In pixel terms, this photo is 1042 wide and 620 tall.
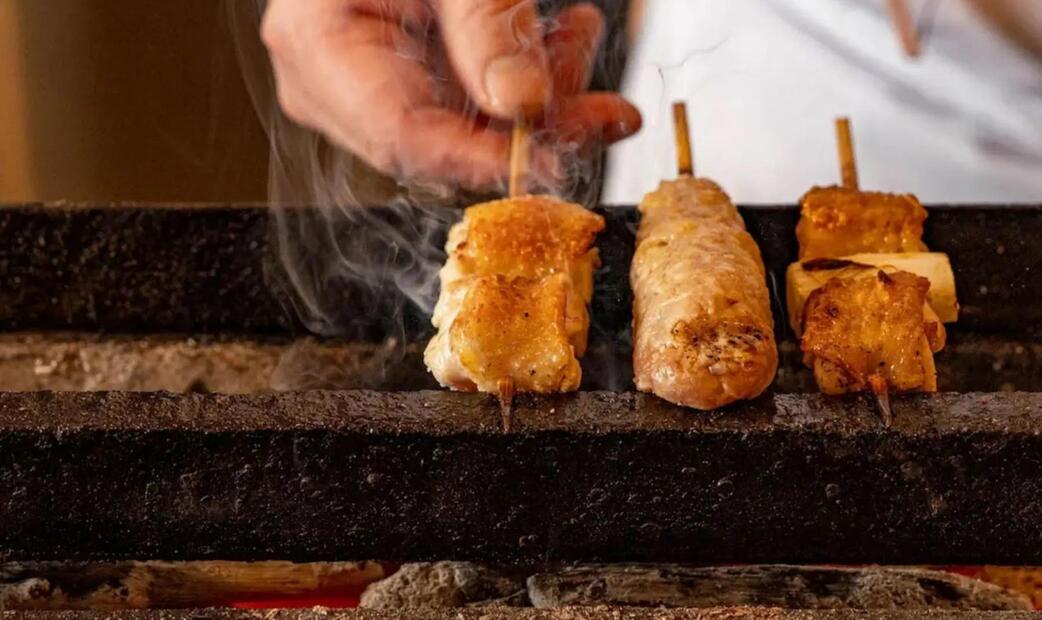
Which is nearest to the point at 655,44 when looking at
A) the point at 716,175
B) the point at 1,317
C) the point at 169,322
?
the point at 716,175

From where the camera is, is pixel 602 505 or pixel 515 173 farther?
pixel 515 173

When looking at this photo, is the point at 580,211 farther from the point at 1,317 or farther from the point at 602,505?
the point at 1,317

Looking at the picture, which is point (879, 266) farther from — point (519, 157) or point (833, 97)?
point (833, 97)

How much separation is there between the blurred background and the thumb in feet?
7.48

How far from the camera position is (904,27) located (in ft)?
12.1

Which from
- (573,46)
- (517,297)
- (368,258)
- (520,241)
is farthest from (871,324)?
(368,258)

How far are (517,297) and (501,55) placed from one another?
874mm

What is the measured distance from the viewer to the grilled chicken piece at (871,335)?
2.24 metres

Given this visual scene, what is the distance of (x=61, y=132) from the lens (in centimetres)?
526

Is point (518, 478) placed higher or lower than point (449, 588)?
higher

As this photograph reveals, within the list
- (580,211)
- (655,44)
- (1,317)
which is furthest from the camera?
(655,44)

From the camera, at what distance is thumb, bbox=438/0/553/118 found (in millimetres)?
2889

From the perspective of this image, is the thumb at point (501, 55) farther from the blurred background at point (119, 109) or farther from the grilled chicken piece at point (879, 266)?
the blurred background at point (119, 109)

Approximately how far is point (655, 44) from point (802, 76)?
0.73 meters
